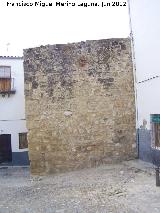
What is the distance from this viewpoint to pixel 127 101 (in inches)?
494

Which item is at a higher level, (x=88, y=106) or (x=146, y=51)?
(x=146, y=51)

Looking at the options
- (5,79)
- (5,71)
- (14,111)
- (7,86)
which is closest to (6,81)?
(5,79)

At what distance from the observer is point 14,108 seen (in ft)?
55.4

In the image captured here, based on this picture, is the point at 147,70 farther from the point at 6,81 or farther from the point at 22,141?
the point at 22,141

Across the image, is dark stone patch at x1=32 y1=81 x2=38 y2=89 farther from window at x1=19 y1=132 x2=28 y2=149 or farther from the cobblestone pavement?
window at x1=19 y1=132 x2=28 y2=149

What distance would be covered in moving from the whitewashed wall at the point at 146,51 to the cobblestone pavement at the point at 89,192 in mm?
1791

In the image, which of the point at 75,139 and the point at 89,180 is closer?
the point at 89,180

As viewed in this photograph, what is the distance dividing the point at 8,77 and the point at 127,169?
7.63 metres

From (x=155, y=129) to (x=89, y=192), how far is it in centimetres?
324

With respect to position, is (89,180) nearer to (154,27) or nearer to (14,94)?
(154,27)

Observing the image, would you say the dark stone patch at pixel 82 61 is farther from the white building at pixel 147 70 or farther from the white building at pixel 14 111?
the white building at pixel 14 111

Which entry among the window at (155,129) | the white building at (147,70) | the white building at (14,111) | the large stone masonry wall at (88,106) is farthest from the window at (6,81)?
the window at (155,129)

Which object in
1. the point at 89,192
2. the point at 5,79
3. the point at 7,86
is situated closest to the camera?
the point at 89,192

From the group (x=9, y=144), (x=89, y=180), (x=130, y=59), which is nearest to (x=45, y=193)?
(x=89, y=180)
